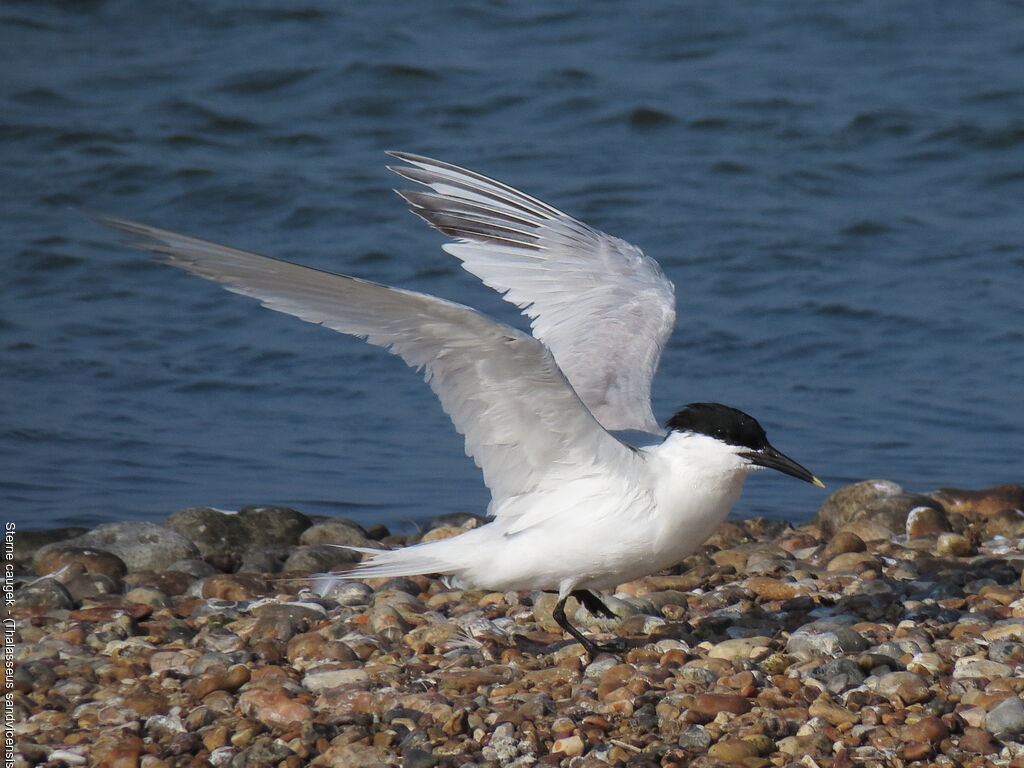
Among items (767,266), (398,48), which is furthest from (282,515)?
(398,48)

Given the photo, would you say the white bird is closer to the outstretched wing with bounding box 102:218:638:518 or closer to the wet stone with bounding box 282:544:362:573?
the outstretched wing with bounding box 102:218:638:518

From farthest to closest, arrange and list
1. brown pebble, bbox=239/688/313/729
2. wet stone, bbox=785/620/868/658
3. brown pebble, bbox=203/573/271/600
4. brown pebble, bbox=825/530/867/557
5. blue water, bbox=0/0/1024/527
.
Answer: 1. blue water, bbox=0/0/1024/527
2. brown pebble, bbox=825/530/867/557
3. brown pebble, bbox=203/573/271/600
4. wet stone, bbox=785/620/868/658
5. brown pebble, bbox=239/688/313/729

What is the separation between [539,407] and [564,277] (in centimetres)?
167

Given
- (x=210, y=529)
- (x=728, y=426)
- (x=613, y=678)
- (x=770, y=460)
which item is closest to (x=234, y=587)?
(x=210, y=529)

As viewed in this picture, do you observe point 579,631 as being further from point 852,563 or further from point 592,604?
point 852,563

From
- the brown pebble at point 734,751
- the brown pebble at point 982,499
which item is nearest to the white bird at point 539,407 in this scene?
the brown pebble at point 734,751

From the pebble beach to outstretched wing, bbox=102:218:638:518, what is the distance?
2.41 feet

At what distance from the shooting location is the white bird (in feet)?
14.7

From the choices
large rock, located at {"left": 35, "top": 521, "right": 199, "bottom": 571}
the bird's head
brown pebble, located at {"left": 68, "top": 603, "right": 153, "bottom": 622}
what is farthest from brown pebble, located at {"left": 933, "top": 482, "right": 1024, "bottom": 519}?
brown pebble, located at {"left": 68, "top": 603, "right": 153, "bottom": 622}

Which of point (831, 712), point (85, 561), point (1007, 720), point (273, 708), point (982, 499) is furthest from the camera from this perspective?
point (982, 499)

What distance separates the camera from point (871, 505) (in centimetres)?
705

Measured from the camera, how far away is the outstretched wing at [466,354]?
4336 millimetres

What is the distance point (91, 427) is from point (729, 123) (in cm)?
800

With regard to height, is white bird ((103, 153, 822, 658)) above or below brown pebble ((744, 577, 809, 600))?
above
